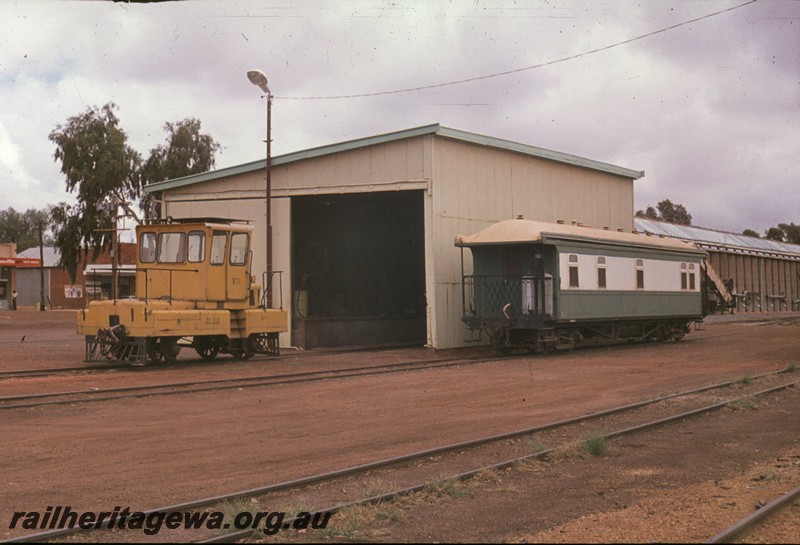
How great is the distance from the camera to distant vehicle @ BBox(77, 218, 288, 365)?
61.5 ft

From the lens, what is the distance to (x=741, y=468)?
9.07 metres

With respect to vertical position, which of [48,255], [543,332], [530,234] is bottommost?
[543,332]

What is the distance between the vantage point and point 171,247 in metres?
20.4

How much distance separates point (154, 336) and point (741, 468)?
13.4 m

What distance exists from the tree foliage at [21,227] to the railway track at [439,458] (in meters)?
121

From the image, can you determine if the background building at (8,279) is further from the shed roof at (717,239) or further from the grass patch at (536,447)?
the grass patch at (536,447)

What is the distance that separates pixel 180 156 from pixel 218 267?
36.6m

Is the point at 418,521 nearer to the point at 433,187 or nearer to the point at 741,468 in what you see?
the point at 741,468

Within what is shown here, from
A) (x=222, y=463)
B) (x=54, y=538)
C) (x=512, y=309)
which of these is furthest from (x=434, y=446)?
(x=512, y=309)

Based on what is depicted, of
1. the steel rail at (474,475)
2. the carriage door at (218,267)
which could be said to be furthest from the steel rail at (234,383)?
the steel rail at (474,475)

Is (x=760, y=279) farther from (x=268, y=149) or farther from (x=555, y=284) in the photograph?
(x=268, y=149)

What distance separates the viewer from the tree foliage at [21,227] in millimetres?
124863

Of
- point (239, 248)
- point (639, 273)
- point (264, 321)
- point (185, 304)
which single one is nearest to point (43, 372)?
point (185, 304)

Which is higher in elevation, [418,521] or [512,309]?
[512,309]
